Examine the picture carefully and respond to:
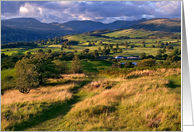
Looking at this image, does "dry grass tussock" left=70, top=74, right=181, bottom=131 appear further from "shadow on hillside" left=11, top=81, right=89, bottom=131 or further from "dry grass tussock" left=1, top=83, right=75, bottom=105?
"dry grass tussock" left=1, top=83, right=75, bottom=105

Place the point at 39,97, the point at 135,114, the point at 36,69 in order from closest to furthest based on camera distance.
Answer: the point at 135,114, the point at 39,97, the point at 36,69

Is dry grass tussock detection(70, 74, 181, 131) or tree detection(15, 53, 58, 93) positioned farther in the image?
tree detection(15, 53, 58, 93)

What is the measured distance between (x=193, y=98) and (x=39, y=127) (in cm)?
784

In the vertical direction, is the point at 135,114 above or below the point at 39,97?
above

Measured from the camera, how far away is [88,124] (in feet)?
24.9

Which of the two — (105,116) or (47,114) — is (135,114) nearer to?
(105,116)

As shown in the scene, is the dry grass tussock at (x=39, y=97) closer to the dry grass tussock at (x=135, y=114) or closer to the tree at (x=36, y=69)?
the tree at (x=36, y=69)

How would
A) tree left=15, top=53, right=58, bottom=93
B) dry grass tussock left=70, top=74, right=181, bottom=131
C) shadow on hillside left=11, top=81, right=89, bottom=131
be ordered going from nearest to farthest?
dry grass tussock left=70, top=74, right=181, bottom=131 → shadow on hillside left=11, top=81, right=89, bottom=131 → tree left=15, top=53, right=58, bottom=93

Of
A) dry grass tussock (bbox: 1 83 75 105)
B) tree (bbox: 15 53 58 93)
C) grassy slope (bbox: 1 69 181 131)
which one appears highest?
tree (bbox: 15 53 58 93)

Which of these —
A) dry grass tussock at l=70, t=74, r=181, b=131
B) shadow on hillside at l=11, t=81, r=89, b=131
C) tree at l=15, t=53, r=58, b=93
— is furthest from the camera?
tree at l=15, t=53, r=58, b=93

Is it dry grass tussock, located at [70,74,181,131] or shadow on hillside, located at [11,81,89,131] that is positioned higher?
dry grass tussock, located at [70,74,181,131]

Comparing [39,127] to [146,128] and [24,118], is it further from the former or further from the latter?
[146,128]

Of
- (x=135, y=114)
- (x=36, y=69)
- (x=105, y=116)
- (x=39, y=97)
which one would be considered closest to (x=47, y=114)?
(x=105, y=116)

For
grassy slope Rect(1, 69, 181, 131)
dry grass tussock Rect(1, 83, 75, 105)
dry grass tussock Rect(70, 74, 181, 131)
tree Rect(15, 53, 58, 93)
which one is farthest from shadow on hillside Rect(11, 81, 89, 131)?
tree Rect(15, 53, 58, 93)
